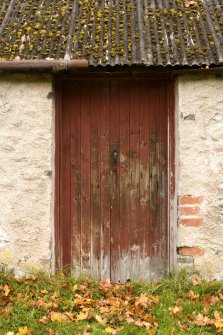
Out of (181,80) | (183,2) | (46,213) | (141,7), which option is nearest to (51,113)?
(46,213)

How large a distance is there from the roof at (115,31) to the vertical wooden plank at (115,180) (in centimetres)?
61

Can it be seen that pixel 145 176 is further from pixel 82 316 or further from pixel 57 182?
pixel 82 316

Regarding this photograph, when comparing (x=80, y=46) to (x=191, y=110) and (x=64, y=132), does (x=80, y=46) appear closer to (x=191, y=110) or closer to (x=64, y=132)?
(x=64, y=132)

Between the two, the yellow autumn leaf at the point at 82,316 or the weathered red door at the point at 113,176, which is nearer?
the yellow autumn leaf at the point at 82,316

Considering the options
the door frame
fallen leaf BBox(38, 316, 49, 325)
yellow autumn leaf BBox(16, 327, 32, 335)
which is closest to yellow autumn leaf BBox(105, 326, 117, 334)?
fallen leaf BBox(38, 316, 49, 325)

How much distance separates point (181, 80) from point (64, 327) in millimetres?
3050

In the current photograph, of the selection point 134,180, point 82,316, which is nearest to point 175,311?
point 82,316

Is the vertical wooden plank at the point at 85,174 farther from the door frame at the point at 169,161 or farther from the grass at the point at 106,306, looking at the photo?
the grass at the point at 106,306

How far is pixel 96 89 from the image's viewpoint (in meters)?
5.96

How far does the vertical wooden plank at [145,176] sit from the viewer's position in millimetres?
5910

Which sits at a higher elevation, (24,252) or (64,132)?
(64,132)

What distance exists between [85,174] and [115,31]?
72.0 inches

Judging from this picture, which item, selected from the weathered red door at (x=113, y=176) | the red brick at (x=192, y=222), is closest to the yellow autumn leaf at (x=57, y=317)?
the weathered red door at (x=113, y=176)

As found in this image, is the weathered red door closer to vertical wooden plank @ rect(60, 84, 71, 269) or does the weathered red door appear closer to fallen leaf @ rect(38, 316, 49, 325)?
vertical wooden plank @ rect(60, 84, 71, 269)
